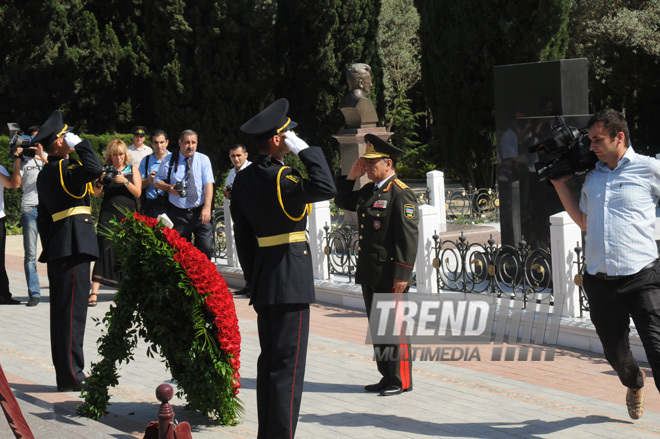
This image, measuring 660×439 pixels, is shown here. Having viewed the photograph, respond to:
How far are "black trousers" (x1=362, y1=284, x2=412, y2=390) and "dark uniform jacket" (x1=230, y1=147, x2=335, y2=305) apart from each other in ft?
4.59

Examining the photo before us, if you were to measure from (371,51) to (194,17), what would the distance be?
4.71 m

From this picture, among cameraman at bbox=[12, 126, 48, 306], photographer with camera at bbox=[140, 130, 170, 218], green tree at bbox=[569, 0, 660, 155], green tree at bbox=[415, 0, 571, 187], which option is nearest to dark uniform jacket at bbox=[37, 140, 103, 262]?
photographer with camera at bbox=[140, 130, 170, 218]

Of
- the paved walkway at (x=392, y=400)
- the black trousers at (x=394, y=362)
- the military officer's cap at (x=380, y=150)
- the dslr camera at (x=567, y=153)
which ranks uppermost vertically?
the military officer's cap at (x=380, y=150)

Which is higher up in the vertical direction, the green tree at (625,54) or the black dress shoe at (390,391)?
the green tree at (625,54)

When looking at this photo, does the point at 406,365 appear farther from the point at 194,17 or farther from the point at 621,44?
the point at 621,44

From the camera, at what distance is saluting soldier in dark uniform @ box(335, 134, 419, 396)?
6.26 m

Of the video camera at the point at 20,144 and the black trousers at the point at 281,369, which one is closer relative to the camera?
the black trousers at the point at 281,369

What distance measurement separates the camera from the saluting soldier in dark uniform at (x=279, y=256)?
4.98 m

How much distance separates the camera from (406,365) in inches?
255

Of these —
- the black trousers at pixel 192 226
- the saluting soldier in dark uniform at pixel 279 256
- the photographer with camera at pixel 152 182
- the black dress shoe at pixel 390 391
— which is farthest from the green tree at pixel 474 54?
the saluting soldier in dark uniform at pixel 279 256

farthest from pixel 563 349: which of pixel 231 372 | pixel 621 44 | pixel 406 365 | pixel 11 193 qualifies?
pixel 621 44

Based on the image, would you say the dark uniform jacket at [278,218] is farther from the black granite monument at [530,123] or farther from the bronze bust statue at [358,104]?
the bronze bust statue at [358,104]

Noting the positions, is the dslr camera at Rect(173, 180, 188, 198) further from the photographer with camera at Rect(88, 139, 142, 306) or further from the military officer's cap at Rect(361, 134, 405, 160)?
the military officer's cap at Rect(361, 134, 405, 160)

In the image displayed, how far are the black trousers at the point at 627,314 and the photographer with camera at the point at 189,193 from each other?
544 cm
